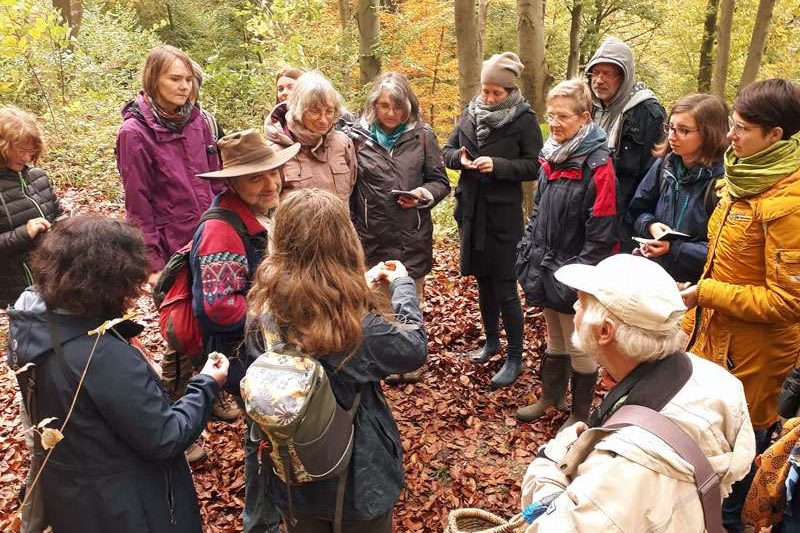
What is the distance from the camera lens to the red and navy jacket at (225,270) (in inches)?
121

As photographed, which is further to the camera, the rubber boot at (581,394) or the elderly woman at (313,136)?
the rubber boot at (581,394)

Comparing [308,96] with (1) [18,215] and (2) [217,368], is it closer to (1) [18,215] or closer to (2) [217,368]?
(2) [217,368]

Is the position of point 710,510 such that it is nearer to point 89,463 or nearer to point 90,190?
point 89,463

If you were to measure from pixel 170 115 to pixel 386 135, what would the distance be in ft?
5.41

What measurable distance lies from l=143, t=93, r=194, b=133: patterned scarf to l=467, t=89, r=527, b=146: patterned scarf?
7.59 ft

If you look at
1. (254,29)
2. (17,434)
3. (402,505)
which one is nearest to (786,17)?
(254,29)

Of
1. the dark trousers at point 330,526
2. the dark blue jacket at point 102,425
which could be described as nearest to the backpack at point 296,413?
the dark trousers at point 330,526

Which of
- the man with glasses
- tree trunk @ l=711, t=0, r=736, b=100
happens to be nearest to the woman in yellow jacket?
the man with glasses

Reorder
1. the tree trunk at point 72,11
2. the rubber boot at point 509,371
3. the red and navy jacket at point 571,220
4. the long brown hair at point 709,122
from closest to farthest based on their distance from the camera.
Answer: the long brown hair at point 709,122 < the red and navy jacket at point 571,220 < the rubber boot at point 509,371 < the tree trunk at point 72,11

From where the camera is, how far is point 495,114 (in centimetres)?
456

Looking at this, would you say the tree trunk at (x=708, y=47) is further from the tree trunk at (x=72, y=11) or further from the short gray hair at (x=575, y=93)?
the tree trunk at (x=72, y=11)

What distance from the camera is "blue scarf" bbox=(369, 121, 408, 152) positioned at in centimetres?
452

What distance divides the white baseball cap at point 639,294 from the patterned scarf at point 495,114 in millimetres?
2725

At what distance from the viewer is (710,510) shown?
69.4 inches
